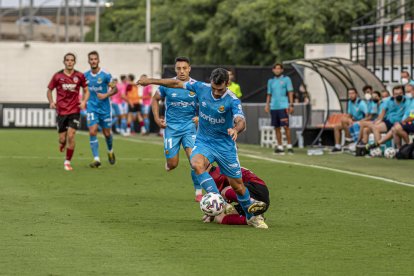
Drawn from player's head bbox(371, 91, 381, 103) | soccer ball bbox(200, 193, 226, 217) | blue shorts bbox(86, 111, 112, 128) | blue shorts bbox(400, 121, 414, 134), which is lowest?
soccer ball bbox(200, 193, 226, 217)

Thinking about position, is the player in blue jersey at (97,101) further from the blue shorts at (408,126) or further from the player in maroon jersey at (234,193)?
the player in maroon jersey at (234,193)

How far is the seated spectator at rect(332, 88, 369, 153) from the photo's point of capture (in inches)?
1200

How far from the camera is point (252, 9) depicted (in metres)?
63.4

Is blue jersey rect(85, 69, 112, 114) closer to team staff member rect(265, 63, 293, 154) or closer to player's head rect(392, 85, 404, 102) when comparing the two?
team staff member rect(265, 63, 293, 154)

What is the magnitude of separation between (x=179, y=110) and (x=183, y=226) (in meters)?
4.24

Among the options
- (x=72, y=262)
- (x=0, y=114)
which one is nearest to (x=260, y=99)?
(x=0, y=114)

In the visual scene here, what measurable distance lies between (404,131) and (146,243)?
54.9 ft

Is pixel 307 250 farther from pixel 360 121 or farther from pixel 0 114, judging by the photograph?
pixel 0 114

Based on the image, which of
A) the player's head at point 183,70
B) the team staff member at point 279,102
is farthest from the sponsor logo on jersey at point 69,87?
the team staff member at point 279,102

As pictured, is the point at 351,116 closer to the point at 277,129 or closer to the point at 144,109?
the point at 277,129

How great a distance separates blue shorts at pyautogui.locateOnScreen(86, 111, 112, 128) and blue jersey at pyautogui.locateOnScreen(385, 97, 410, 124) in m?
7.85

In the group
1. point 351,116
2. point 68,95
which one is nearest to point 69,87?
point 68,95

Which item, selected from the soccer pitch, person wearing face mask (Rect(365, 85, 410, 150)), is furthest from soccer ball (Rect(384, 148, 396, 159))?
the soccer pitch

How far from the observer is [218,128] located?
1371 cm
